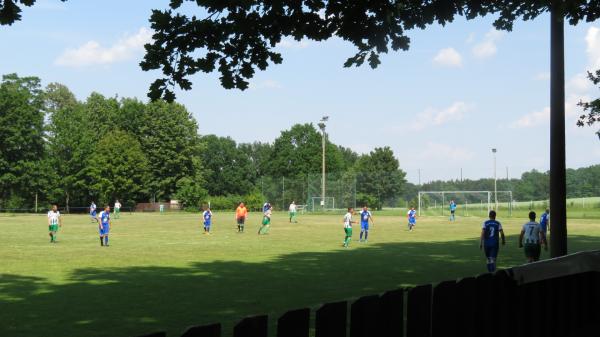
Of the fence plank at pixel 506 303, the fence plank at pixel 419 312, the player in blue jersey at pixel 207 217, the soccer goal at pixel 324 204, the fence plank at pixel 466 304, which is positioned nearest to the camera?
the fence plank at pixel 419 312

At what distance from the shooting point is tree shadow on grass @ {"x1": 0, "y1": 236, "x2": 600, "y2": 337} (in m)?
10.0

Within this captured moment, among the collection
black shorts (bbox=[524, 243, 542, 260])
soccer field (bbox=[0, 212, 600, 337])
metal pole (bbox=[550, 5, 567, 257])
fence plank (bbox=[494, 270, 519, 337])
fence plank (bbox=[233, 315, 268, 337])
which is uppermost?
metal pole (bbox=[550, 5, 567, 257])

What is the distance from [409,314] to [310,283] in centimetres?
1070

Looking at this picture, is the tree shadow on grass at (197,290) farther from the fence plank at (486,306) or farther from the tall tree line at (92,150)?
the tall tree line at (92,150)

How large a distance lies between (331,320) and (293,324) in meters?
0.28

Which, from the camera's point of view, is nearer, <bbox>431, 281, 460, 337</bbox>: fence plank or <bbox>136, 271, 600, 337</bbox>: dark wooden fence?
<bbox>136, 271, 600, 337</bbox>: dark wooden fence

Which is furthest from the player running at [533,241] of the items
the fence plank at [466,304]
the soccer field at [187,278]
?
the fence plank at [466,304]

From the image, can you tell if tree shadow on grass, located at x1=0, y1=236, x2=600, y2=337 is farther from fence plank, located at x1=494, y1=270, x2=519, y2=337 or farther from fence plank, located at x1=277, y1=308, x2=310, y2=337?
fence plank, located at x1=277, y1=308, x2=310, y2=337

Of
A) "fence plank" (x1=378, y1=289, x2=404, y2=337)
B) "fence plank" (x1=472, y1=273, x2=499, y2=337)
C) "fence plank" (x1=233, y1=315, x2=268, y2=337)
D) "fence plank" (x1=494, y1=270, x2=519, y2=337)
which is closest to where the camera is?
"fence plank" (x1=233, y1=315, x2=268, y2=337)

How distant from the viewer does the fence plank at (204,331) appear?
2.64m

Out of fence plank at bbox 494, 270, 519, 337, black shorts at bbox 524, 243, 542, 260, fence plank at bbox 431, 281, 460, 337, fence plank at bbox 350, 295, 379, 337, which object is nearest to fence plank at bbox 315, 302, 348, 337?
fence plank at bbox 350, 295, 379, 337

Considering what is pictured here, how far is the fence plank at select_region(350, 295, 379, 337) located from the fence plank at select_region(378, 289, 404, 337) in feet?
0.24

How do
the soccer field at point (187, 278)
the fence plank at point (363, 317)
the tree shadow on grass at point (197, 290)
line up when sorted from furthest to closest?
the soccer field at point (187, 278), the tree shadow on grass at point (197, 290), the fence plank at point (363, 317)

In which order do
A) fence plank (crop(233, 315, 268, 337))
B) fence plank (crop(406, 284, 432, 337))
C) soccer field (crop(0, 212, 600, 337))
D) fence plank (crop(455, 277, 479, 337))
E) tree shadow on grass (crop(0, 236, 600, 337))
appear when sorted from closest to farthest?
fence plank (crop(233, 315, 268, 337)) < fence plank (crop(406, 284, 432, 337)) < fence plank (crop(455, 277, 479, 337)) < tree shadow on grass (crop(0, 236, 600, 337)) < soccer field (crop(0, 212, 600, 337))
